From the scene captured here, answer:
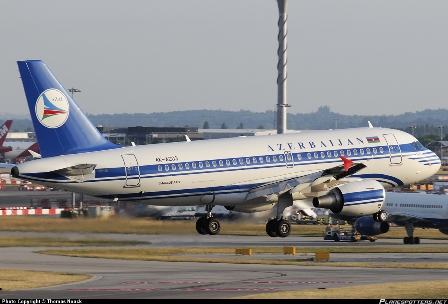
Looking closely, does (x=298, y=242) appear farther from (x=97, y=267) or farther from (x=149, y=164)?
(x=149, y=164)

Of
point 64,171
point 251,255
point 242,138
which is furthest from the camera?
point 251,255

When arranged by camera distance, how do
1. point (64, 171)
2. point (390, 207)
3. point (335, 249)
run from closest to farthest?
1. point (64, 171)
2. point (335, 249)
3. point (390, 207)

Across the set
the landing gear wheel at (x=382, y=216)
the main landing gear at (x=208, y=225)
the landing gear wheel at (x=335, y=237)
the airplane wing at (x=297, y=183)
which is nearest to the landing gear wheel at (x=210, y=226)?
the main landing gear at (x=208, y=225)

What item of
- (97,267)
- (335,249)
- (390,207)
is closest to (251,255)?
(335,249)

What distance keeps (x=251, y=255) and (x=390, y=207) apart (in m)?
33.7

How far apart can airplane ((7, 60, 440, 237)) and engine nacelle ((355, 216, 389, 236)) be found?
37.8 metres

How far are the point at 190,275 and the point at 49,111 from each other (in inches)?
493

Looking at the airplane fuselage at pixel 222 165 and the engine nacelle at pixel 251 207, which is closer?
the airplane fuselage at pixel 222 165

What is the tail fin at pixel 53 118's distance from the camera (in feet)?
179

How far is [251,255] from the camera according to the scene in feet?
257

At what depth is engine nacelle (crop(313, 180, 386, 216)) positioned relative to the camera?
194 ft

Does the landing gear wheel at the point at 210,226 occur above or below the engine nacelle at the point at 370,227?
above

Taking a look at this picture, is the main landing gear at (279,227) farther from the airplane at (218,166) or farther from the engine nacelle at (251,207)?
the engine nacelle at (251,207)

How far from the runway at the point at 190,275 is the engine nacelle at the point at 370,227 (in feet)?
61.1
